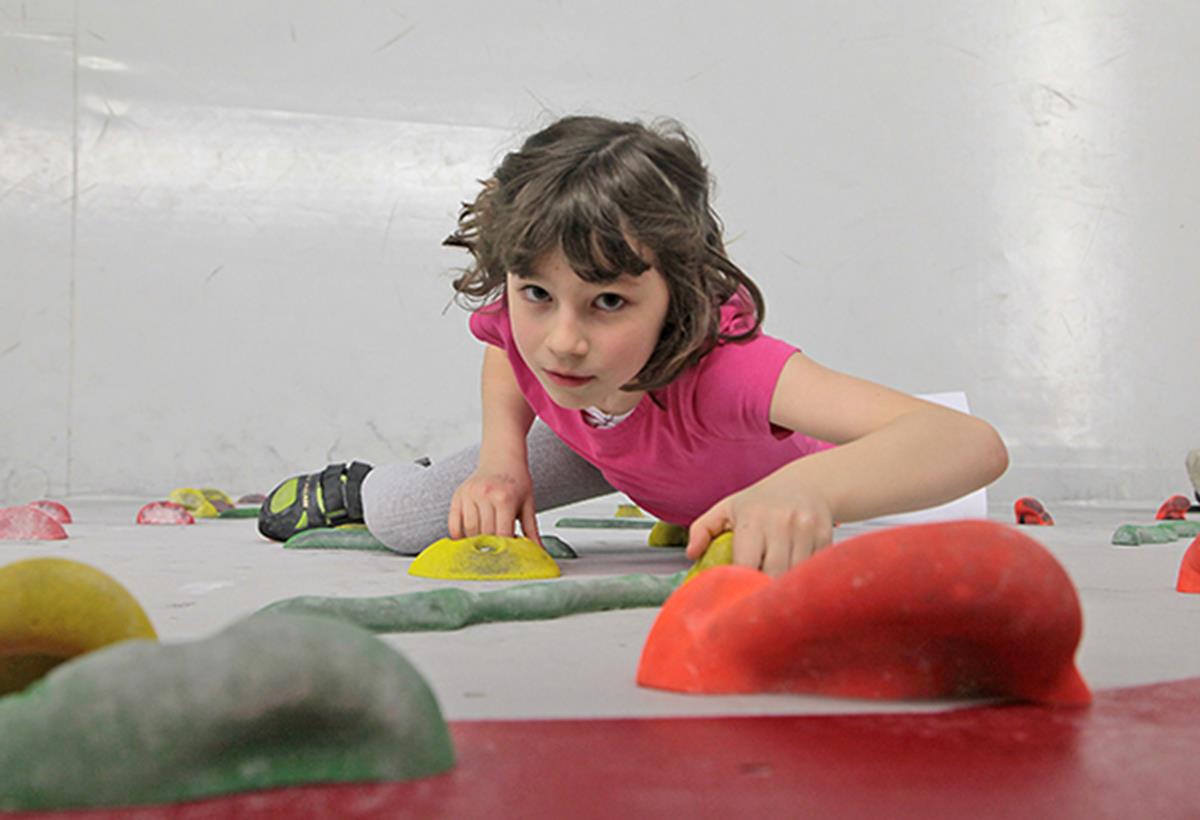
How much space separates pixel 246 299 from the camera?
9.35 feet

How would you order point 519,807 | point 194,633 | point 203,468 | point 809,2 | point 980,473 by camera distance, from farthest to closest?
point 809,2
point 203,468
point 980,473
point 194,633
point 519,807

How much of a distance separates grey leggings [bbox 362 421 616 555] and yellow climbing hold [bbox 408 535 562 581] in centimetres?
24

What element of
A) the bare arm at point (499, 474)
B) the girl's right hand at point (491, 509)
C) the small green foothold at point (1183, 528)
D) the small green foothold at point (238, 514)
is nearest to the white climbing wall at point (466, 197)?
the small green foothold at point (238, 514)

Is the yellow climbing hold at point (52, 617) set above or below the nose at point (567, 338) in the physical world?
below

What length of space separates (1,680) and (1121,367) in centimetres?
298

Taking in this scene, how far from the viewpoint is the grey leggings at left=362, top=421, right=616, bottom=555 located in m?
1.27

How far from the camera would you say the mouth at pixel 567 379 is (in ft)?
3.09

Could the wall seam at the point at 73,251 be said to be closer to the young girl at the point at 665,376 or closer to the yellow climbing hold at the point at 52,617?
the young girl at the point at 665,376

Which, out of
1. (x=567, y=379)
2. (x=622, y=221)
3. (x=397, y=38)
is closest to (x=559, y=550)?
(x=567, y=379)

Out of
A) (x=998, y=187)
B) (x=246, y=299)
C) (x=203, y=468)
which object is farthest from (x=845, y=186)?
(x=203, y=468)

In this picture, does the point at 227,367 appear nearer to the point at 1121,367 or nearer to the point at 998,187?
the point at 998,187

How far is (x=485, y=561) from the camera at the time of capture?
39.1 inches

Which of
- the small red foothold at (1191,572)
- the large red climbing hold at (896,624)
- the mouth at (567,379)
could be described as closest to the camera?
the large red climbing hold at (896,624)

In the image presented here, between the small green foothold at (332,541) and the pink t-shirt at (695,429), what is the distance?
254mm
